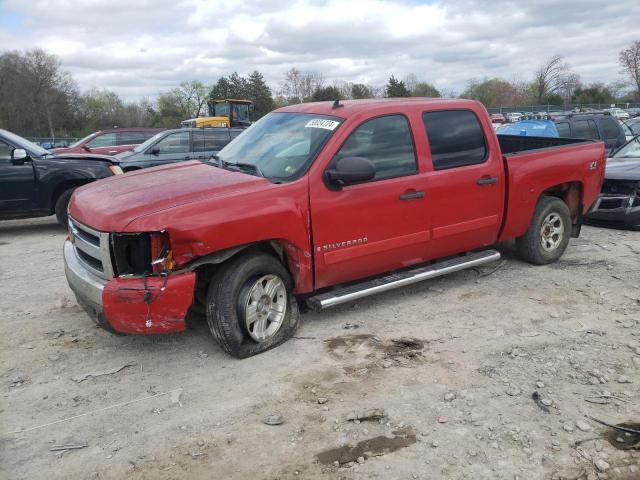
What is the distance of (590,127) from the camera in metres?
13.7

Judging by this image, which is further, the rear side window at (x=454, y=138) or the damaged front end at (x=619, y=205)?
the damaged front end at (x=619, y=205)

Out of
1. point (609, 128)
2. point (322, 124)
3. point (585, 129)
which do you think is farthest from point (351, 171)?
point (609, 128)

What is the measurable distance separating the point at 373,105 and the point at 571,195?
3.07 m

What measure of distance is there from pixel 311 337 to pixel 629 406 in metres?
2.33

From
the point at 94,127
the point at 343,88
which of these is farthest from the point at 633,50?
the point at 94,127

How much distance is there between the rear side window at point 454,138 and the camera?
5191mm

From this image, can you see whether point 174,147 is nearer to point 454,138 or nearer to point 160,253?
point 454,138

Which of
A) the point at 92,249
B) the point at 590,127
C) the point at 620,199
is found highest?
the point at 590,127

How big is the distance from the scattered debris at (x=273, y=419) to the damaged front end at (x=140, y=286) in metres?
0.95

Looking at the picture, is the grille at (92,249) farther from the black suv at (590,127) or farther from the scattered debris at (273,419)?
the black suv at (590,127)

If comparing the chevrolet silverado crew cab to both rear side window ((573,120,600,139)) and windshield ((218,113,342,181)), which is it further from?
rear side window ((573,120,600,139))

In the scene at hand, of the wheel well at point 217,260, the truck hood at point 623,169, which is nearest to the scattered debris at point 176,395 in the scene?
the wheel well at point 217,260

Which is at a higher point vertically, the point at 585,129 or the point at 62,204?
the point at 585,129

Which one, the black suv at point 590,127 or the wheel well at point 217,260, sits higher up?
the black suv at point 590,127
